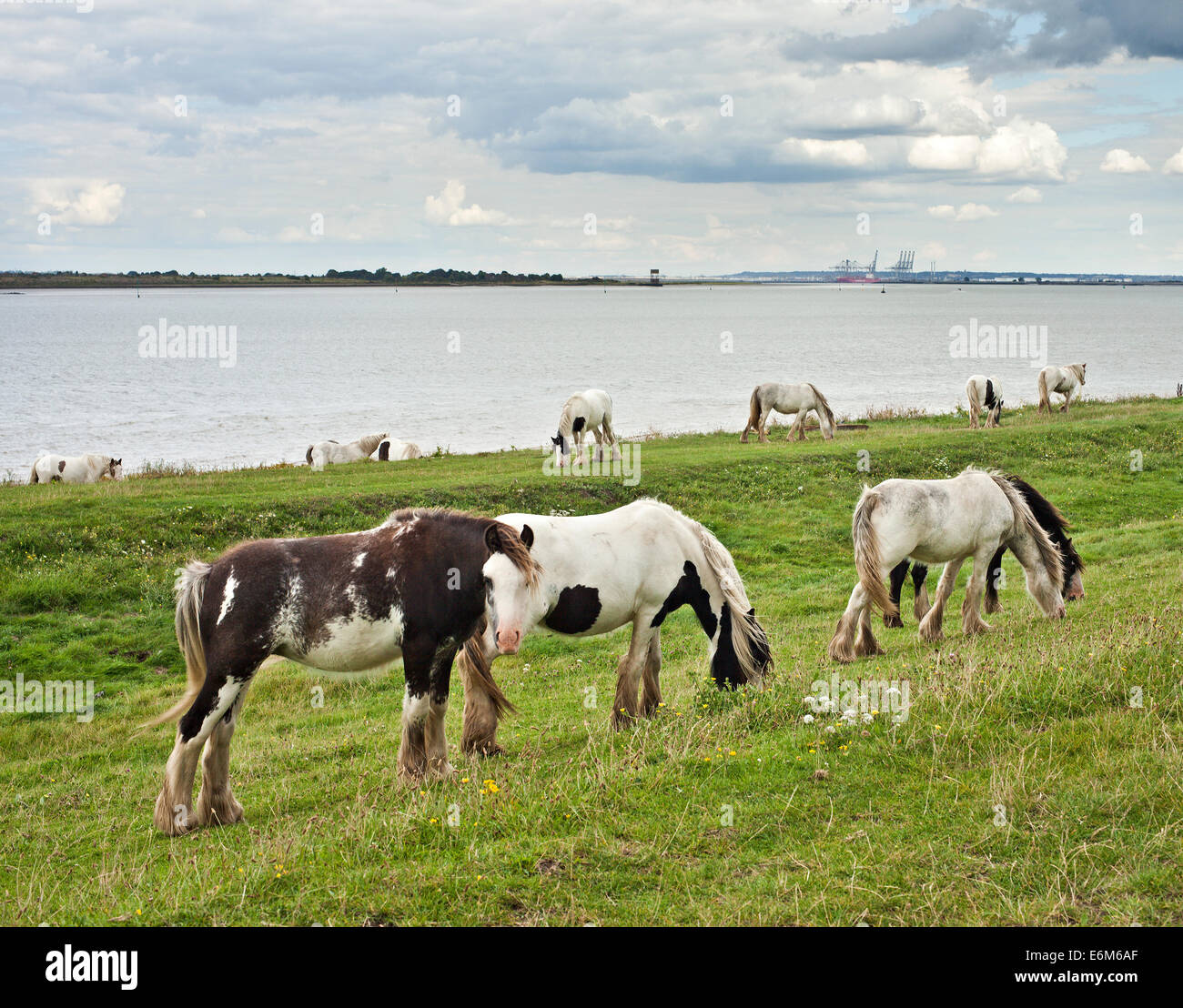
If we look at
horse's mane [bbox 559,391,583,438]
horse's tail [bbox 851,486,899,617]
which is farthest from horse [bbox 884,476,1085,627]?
horse's mane [bbox 559,391,583,438]

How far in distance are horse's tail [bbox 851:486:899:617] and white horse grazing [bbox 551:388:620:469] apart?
1670 centimetres

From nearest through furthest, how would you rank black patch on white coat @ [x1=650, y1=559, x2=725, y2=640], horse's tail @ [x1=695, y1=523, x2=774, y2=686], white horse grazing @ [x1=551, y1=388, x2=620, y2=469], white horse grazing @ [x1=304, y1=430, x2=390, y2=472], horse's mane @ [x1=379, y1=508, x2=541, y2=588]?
horse's mane @ [x1=379, y1=508, x2=541, y2=588] → black patch on white coat @ [x1=650, y1=559, x2=725, y2=640] → horse's tail @ [x1=695, y1=523, x2=774, y2=686] → white horse grazing @ [x1=551, y1=388, x2=620, y2=469] → white horse grazing @ [x1=304, y1=430, x2=390, y2=472]

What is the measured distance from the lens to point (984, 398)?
113 feet

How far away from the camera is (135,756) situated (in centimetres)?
1065

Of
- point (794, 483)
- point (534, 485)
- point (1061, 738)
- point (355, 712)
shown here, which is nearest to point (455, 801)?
point (1061, 738)

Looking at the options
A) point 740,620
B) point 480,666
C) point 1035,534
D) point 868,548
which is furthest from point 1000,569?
point 480,666

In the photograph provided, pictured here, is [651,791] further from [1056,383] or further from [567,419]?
[1056,383]

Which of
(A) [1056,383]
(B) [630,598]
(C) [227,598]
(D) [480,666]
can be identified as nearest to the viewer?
(C) [227,598]

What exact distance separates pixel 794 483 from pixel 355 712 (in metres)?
14.8

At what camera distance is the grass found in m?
5.31

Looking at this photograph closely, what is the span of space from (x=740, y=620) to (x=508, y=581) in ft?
9.32

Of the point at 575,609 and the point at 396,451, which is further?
the point at 396,451

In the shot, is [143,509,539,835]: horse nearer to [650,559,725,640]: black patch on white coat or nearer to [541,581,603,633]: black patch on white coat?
[541,581,603,633]: black patch on white coat

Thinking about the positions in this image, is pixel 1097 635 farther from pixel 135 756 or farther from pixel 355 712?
pixel 135 756
